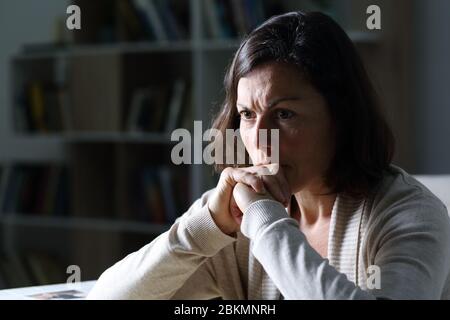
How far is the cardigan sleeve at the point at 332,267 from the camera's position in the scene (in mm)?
A: 1021

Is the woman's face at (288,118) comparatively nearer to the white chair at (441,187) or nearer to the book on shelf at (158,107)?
the white chair at (441,187)

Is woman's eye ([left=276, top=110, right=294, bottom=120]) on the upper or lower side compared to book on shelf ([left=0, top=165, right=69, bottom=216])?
upper

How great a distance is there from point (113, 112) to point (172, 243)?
7.82ft

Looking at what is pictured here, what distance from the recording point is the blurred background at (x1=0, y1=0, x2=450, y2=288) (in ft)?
10.1

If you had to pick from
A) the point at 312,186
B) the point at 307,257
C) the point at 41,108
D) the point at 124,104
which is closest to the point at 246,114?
the point at 312,186

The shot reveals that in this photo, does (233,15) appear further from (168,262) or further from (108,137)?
(168,262)

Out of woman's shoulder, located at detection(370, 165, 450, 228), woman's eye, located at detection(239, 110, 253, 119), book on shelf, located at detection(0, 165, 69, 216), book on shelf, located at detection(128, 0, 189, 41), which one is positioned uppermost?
book on shelf, located at detection(128, 0, 189, 41)

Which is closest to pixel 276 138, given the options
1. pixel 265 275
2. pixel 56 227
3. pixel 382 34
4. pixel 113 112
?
pixel 265 275

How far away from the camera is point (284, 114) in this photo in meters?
1.23

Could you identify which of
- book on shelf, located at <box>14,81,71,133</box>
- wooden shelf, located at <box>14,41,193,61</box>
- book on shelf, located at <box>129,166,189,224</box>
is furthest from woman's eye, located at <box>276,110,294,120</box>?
book on shelf, located at <box>14,81,71,133</box>

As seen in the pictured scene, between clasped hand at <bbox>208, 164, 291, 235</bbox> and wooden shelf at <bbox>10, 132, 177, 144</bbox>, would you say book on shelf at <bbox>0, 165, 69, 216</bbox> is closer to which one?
wooden shelf at <bbox>10, 132, 177, 144</bbox>

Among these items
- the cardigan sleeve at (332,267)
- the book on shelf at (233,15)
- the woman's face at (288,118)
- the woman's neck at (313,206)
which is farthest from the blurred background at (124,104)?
the cardigan sleeve at (332,267)

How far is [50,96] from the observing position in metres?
3.87

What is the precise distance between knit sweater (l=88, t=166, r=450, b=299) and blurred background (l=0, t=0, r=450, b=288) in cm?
165
